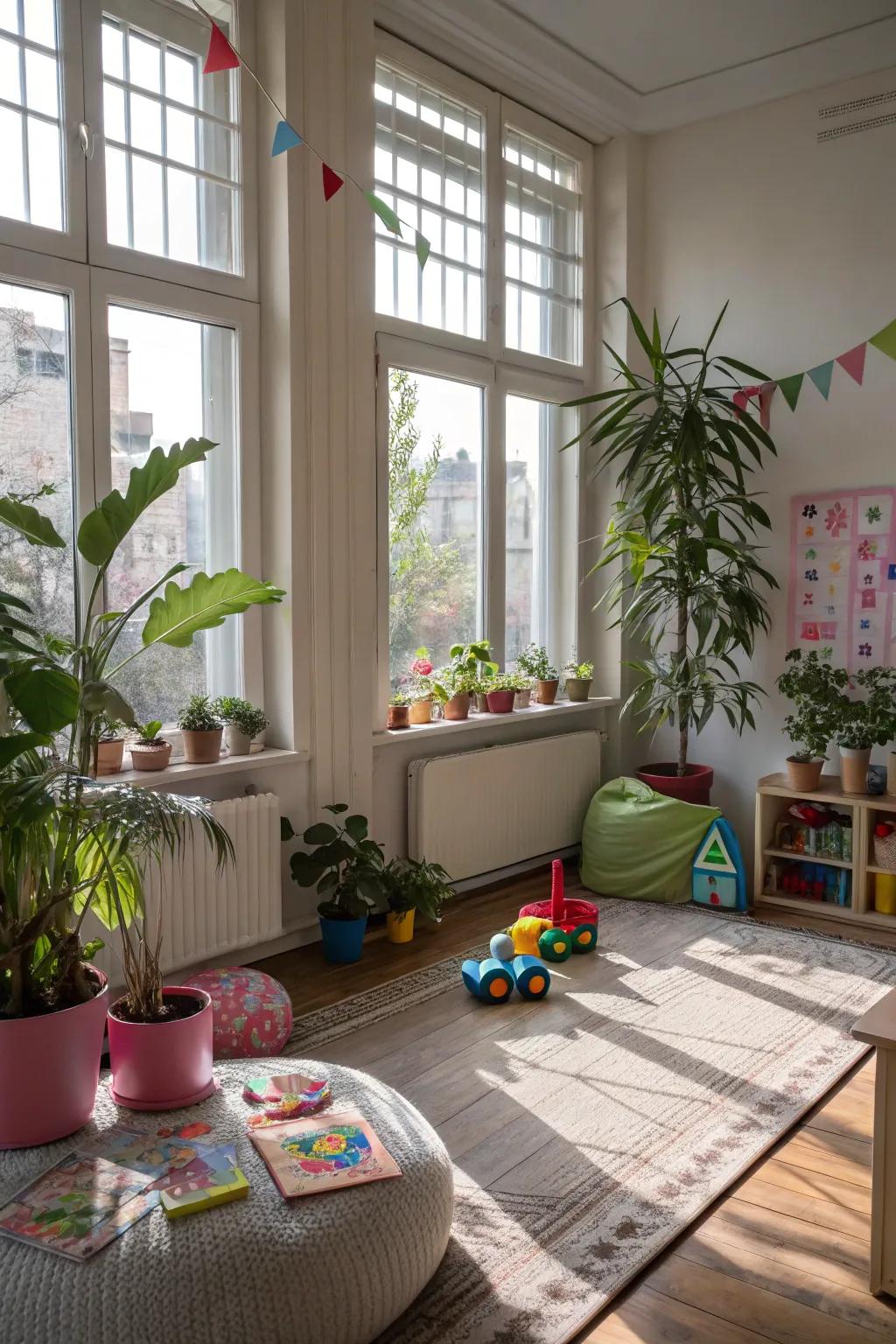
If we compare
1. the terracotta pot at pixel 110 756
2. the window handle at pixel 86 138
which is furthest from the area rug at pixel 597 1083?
the window handle at pixel 86 138

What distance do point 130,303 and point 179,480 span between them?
54cm

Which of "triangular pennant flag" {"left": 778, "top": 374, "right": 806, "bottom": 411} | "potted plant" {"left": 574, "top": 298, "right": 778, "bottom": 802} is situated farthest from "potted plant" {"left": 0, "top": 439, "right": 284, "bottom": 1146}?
"triangular pennant flag" {"left": 778, "top": 374, "right": 806, "bottom": 411}

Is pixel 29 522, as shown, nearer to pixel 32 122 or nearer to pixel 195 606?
pixel 195 606

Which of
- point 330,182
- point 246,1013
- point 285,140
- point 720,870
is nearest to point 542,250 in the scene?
point 330,182

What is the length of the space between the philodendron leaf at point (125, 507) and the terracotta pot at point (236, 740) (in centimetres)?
116

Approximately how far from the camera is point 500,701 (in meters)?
4.54

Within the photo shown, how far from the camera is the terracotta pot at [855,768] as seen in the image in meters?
4.12

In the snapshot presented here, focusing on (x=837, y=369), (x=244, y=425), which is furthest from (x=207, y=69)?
(x=837, y=369)

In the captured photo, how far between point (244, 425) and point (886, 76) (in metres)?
2.90

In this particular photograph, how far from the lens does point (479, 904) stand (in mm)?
4309

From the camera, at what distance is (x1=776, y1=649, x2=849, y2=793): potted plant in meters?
4.19

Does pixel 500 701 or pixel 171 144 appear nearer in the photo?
pixel 171 144

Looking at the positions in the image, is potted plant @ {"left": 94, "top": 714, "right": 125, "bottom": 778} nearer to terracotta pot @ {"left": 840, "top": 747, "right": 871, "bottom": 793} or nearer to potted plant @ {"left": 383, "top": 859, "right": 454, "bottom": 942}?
potted plant @ {"left": 383, "top": 859, "right": 454, "bottom": 942}

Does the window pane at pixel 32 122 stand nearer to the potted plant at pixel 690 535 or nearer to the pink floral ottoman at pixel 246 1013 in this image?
the pink floral ottoman at pixel 246 1013
